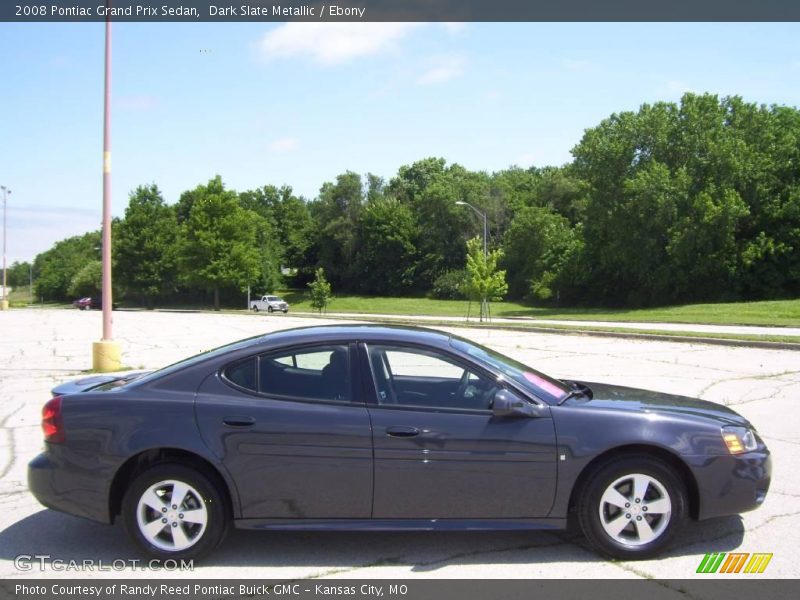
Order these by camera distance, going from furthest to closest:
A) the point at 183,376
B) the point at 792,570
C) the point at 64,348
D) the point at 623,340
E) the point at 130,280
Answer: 1. the point at 130,280
2. the point at 623,340
3. the point at 64,348
4. the point at 183,376
5. the point at 792,570

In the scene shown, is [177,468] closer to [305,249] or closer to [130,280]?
[130,280]

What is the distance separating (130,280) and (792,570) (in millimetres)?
81236

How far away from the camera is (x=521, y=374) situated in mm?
4777

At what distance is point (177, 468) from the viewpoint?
4.29 metres

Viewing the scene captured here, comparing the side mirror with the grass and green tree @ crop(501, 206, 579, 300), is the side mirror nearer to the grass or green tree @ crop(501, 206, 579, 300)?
the grass

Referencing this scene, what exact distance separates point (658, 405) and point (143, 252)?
3128 inches

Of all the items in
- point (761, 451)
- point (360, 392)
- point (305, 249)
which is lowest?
point (761, 451)

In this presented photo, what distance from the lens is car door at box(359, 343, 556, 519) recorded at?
4.24 m

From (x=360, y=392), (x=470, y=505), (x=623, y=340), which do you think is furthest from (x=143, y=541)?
(x=623, y=340)

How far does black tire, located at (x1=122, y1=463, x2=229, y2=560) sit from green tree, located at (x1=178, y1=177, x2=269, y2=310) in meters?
65.3

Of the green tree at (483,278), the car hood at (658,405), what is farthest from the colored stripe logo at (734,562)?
the green tree at (483,278)

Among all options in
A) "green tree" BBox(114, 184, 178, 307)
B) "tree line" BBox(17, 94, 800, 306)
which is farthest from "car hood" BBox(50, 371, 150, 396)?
"green tree" BBox(114, 184, 178, 307)

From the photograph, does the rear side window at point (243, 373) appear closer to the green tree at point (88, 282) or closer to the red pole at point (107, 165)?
the red pole at point (107, 165)

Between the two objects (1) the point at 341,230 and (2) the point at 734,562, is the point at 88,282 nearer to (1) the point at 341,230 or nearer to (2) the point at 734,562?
(1) the point at 341,230
